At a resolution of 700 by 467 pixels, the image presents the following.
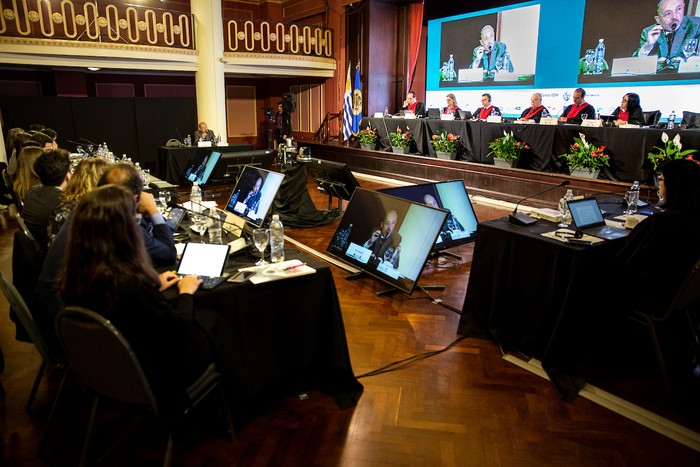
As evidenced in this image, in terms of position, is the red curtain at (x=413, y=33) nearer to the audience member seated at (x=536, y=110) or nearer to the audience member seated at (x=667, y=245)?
the audience member seated at (x=536, y=110)

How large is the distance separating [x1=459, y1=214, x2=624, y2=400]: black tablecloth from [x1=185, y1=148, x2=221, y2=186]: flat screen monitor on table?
565cm

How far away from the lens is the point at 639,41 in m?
7.66

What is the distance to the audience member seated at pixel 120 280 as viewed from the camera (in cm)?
160

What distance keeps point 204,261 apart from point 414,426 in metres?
1.30

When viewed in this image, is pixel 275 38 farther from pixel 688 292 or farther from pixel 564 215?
pixel 688 292

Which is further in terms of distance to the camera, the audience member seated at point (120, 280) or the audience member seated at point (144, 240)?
the audience member seated at point (144, 240)

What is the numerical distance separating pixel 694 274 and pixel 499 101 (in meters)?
8.17

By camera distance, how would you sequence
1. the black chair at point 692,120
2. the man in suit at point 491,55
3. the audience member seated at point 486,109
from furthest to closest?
the man in suit at point 491,55 → the audience member seated at point 486,109 → the black chair at point 692,120

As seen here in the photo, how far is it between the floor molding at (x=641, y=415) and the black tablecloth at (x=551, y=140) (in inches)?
189

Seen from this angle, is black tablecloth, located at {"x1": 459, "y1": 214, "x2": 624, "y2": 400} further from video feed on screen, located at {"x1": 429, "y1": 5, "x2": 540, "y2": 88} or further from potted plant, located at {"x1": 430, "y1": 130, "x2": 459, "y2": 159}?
video feed on screen, located at {"x1": 429, "y1": 5, "x2": 540, "y2": 88}

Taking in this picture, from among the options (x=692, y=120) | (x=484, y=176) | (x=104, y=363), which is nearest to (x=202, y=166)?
(x=484, y=176)

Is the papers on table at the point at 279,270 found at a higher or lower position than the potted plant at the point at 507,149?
lower

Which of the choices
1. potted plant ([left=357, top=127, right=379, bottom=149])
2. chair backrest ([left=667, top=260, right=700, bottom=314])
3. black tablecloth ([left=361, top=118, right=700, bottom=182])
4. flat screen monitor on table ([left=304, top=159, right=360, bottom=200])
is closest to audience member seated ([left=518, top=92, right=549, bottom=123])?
black tablecloth ([left=361, top=118, right=700, bottom=182])

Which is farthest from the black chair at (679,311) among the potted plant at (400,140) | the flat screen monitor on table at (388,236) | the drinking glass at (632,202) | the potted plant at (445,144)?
the potted plant at (400,140)
